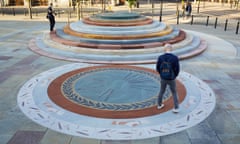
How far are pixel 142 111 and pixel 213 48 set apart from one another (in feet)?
30.8

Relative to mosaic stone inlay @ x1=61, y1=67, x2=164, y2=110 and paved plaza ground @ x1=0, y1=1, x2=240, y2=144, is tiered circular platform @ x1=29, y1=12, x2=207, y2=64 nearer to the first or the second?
paved plaza ground @ x1=0, y1=1, x2=240, y2=144

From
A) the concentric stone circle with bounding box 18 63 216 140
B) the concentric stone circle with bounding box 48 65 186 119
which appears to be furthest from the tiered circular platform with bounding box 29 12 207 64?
the concentric stone circle with bounding box 18 63 216 140

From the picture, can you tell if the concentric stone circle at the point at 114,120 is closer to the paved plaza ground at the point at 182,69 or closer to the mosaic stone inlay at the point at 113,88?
the paved plaza ground at the point at 182,69

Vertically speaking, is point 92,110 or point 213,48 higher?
point 213,48

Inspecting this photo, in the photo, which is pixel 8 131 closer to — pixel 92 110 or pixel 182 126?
pixel 92 110

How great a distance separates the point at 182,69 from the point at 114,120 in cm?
542

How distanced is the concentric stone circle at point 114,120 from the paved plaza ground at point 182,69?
0.61ft

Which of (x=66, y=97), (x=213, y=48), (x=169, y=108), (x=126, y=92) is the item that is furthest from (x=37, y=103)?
(x=213, y=48)

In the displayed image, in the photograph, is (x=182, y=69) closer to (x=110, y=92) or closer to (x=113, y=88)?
(x=113, y=88)

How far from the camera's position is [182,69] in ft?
36.0

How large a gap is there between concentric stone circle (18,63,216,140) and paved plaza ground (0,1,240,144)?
187 millimetres

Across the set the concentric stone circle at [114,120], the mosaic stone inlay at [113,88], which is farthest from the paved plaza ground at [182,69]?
the mosaic stone inlay at [113,88]

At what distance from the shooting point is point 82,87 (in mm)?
8656

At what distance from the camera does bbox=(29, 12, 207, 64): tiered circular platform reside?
40.5 feet
